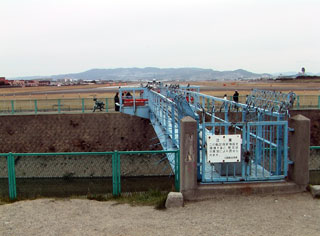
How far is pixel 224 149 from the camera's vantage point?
7.50m

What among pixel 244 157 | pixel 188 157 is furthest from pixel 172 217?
pixel 244 157

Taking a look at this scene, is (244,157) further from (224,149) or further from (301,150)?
(301,150)

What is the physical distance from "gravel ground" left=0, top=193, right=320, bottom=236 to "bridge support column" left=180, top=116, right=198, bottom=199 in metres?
0.34

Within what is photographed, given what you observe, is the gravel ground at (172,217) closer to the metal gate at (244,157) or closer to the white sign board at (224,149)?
the metal gate at (244,157)

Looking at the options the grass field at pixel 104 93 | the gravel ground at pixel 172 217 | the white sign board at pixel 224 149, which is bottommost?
the gravel ground at pixel 172 217

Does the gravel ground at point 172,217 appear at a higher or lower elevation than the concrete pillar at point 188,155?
lower

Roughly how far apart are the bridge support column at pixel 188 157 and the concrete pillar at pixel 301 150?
2.23 m

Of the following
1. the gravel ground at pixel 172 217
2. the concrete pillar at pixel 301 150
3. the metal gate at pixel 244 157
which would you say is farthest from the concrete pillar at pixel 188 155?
the concrete pillar at pixel 301 150

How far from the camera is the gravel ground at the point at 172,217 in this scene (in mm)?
6035

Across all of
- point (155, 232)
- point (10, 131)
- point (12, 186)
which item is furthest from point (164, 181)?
point (10, 131)

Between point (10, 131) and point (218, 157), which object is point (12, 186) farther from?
point (10, 131)

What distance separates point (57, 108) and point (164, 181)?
42.5 ft

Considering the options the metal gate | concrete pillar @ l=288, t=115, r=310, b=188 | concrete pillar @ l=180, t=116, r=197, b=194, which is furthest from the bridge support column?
concrete pillar @ l=288, t=115, r=310, b=188

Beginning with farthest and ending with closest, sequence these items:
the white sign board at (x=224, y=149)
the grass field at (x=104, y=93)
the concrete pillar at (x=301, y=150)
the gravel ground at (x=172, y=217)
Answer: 1. the grass field at (x=104, y=93)
2. the concrete pillar at (x=301, y=150)
3. the white sign board at (x=224, y=149)
4. the gravel ground at (x=172, y=217)
